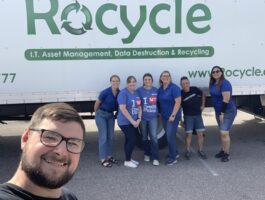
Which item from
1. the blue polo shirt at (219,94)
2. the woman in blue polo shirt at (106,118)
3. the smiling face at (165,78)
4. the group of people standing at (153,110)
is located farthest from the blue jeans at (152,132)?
the blue polo shirt at (219,94)

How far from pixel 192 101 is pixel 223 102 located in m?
0.49

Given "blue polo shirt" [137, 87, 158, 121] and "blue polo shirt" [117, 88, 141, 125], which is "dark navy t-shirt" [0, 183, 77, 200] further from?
"blue polo shirt" [137, 87, 158, 121]

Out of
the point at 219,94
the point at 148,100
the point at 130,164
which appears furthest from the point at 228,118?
the point at 130,164

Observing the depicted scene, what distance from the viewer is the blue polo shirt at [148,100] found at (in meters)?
6.14

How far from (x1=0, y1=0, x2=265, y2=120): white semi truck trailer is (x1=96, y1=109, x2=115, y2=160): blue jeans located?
32cm

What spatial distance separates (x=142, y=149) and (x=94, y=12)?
2563 mm

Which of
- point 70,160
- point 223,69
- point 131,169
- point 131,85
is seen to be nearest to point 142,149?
point 131,169

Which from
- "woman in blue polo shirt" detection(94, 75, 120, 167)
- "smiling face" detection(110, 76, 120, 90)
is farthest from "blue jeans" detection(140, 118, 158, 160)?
"smiling face" detection(110, 76, 120, 90)

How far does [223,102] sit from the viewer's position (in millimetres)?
6180

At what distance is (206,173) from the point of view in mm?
5734

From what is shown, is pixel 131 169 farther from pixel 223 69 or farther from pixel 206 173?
pixel 223 69

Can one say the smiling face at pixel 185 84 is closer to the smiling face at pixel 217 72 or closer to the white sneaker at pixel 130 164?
the smiling face at pixel 217 72

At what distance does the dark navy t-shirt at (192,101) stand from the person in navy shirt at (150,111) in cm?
50

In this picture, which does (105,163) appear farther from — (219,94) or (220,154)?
(219,94)
